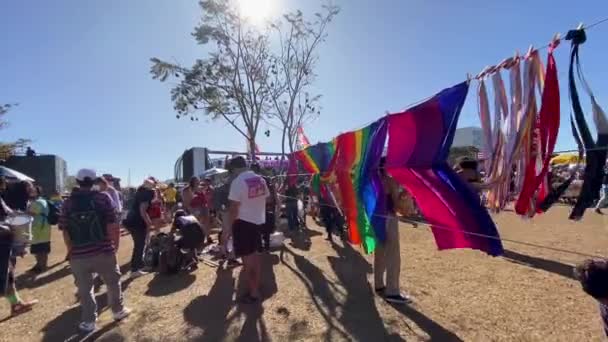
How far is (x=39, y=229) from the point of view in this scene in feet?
21.3

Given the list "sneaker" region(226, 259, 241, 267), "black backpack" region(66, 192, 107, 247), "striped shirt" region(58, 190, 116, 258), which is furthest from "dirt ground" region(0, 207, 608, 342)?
"black backpack" region(66, 192, 107, 247)

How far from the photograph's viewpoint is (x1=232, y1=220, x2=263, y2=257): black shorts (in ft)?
14.2

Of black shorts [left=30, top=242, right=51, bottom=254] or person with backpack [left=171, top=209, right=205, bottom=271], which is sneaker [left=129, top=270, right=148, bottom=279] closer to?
person with backpack [left=171, top=209, right=205, bottom=271]

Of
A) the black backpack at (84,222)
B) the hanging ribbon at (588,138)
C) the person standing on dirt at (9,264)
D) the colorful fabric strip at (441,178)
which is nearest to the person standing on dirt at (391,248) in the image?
the colorful fabric strip at (441,178)

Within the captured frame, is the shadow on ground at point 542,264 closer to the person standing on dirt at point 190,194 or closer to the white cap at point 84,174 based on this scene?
the white cap at point 84,174

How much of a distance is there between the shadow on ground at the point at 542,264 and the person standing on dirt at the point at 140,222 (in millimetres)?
5604

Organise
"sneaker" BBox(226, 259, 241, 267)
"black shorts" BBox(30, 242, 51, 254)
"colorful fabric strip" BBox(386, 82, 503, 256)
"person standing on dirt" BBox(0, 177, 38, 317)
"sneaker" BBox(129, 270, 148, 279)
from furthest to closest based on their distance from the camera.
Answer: "black shorts" BBox(30, 242, 51, 254) → "sneaker" BBox(226, 259, 241, 267) → "sneaker" BBox(129, 270, 148, 279) → "person standing on dirt" BBox(0, 177, 38, 317) → "colorful fabric strip" BBox(386, 82, 503, 256)

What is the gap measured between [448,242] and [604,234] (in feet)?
22.8

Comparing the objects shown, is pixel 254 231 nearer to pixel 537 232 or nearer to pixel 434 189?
pixel 434 189

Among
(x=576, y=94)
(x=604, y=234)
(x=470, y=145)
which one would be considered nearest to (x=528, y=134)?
(x=576, y=94)

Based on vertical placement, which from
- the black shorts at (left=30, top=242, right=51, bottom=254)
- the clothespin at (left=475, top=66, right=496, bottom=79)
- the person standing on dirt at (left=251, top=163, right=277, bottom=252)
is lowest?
the black shorts at (left=30, top=242, right=51, bottom=254)

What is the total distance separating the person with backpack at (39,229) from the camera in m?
6.44

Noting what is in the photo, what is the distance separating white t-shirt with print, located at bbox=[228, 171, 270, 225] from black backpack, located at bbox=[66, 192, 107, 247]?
4.32 ft

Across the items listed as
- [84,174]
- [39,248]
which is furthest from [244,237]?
[39,248]
